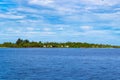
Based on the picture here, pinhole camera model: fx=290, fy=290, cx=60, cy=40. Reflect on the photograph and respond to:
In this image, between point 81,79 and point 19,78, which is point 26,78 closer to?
point 19,78

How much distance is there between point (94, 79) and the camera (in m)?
44.0

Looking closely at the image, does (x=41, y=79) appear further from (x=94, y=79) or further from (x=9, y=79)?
(x=94, y=79)

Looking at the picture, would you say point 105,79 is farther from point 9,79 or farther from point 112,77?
point 9,79

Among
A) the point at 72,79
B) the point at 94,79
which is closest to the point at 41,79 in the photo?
the point at 72,79

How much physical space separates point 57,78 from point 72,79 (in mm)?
2598

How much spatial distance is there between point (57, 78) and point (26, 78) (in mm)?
4790

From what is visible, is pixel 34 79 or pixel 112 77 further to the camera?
pixel 112 77

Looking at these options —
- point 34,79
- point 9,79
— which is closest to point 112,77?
point 34,79

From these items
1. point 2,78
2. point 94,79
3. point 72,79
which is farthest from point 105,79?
point 2,78

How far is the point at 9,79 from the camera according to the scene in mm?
43469

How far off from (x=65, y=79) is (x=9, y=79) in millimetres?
8420

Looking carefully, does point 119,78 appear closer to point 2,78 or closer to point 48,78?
point 48,78

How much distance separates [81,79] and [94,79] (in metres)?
1.97

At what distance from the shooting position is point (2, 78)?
44.4 meters
